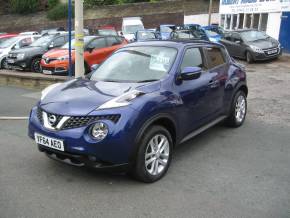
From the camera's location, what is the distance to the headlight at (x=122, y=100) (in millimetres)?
3956

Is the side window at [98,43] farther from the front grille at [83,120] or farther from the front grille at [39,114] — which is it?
the front grille at [83,120]

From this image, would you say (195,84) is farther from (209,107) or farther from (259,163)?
(259,163)

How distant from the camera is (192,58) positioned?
17.2 ft

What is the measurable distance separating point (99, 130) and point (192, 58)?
2.06 m

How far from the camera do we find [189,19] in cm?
3925

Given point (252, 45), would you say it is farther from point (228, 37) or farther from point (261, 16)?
point (261, 16)

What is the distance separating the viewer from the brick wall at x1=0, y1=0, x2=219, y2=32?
40469 mm

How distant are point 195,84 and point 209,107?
566 mm

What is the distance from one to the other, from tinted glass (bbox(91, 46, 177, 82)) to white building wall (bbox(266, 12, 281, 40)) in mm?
17983

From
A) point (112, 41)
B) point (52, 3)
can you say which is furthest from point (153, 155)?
point (52, 3)

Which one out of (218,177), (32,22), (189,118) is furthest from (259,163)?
(32,22)

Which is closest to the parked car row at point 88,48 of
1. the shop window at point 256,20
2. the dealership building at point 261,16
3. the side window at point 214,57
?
the side window at point 214,57

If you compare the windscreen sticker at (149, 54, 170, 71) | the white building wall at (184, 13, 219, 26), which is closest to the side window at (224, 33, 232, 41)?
the windscreen sticker at (149, 54, 170, 71)

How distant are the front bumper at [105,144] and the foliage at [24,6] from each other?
48.0m
